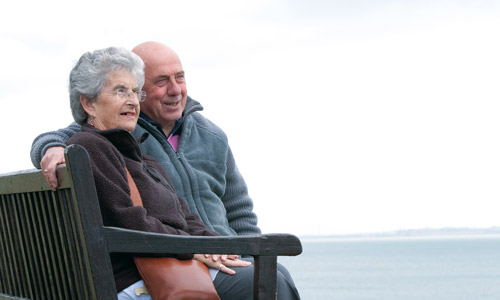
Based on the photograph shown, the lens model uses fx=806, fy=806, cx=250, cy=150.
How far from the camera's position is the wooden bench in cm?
254

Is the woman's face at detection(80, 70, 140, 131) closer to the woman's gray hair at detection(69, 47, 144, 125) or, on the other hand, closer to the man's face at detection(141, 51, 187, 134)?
the woman's gray hair at detection(69, 47, 144, 125)

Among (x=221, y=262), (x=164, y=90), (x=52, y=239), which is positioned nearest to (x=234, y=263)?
(x=221, y=262)

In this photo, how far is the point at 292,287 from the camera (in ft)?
9.93

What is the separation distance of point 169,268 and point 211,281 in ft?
0.54

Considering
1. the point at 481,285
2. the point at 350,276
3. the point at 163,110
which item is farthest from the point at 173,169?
the point at 350,276

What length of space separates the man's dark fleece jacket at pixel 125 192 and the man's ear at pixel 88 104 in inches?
3.2

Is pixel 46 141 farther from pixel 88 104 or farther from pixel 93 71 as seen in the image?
pixel 93 71

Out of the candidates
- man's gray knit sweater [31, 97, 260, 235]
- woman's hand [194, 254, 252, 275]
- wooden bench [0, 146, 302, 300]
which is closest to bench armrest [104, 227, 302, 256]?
wooden bench [0, 146, 302, 300]

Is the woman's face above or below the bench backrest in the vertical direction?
above

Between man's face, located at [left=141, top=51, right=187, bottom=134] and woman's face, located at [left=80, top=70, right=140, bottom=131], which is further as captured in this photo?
man's face, located at [left=141, top=51, right=187, bottom=134]

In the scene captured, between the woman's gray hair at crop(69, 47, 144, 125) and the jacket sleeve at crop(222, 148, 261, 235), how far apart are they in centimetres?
109

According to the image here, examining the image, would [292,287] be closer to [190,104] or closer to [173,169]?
[173,169]

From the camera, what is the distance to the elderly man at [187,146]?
3.75m

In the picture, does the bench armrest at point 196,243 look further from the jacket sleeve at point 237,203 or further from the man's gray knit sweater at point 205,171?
the jacket sleeve at point 237,203
